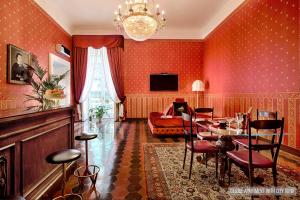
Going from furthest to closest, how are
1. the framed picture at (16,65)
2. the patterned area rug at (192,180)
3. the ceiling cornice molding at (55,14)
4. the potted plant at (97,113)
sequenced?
the potted plant at (97,113) → the ceiling cornice molding at (55,14) → the framed picture at (16,65) → the patterned area rug at (192,180)

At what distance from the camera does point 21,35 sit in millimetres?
4438

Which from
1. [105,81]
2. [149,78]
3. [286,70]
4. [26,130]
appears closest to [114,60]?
[105,81]

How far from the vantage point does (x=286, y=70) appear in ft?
11.8

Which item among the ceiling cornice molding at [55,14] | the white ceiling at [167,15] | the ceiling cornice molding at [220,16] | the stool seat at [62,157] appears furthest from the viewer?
the white ceiling at [167,15]

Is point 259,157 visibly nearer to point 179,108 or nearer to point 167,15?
point 179,108

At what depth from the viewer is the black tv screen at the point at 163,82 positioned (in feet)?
27.4

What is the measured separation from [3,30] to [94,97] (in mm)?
4897

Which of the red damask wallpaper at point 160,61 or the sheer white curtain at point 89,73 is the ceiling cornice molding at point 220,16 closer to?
the red damask wallpaper at point 160,61

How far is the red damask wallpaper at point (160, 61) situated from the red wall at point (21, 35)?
128 inches

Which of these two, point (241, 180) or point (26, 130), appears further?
point (241, 180)

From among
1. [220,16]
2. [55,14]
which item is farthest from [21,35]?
[220,16]

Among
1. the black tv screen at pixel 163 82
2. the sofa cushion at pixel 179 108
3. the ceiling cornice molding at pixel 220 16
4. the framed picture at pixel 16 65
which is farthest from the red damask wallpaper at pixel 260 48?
the framed picture at pixel 16 65

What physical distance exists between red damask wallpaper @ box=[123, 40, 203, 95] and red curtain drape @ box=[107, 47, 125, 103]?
34cm

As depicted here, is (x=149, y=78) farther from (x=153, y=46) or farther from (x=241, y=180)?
(x=241, y=180)
